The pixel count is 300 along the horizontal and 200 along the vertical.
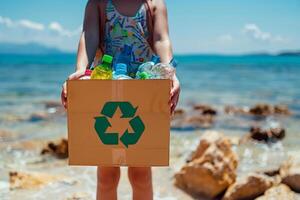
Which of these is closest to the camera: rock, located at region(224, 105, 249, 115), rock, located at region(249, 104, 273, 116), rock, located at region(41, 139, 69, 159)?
rock, located at region(41, 139, 69, 159)

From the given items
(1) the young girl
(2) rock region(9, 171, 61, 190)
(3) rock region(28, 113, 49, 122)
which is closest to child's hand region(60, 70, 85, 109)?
(1) the young girl

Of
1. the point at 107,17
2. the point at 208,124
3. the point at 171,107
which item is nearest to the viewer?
the point at 171,107

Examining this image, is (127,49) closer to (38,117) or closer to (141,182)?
(141,182)

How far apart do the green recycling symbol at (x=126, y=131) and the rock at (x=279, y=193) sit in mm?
1936

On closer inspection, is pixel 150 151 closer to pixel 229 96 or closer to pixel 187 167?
pixel 187 167

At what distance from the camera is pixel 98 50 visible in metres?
2.77

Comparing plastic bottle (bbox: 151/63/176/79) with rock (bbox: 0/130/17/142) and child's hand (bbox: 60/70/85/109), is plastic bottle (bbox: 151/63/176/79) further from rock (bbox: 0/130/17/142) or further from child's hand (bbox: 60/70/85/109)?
rock (bbox: 0/130/17/142)

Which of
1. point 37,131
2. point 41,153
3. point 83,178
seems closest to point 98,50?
point 83,178

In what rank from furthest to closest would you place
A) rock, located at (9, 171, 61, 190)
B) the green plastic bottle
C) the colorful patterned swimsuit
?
rock, located at (9, 171, 61, 190)
the colorful patterned swimsuit
the green plastic bottle

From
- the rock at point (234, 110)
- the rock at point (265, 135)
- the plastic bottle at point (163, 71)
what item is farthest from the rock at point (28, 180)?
the rock at point (234, 110)

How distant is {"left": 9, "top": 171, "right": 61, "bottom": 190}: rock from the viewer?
451 centimetres

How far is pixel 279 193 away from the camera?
12.8 ft

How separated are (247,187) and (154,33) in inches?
78.7

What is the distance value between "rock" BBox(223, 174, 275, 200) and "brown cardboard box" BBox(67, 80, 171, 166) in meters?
1.87
